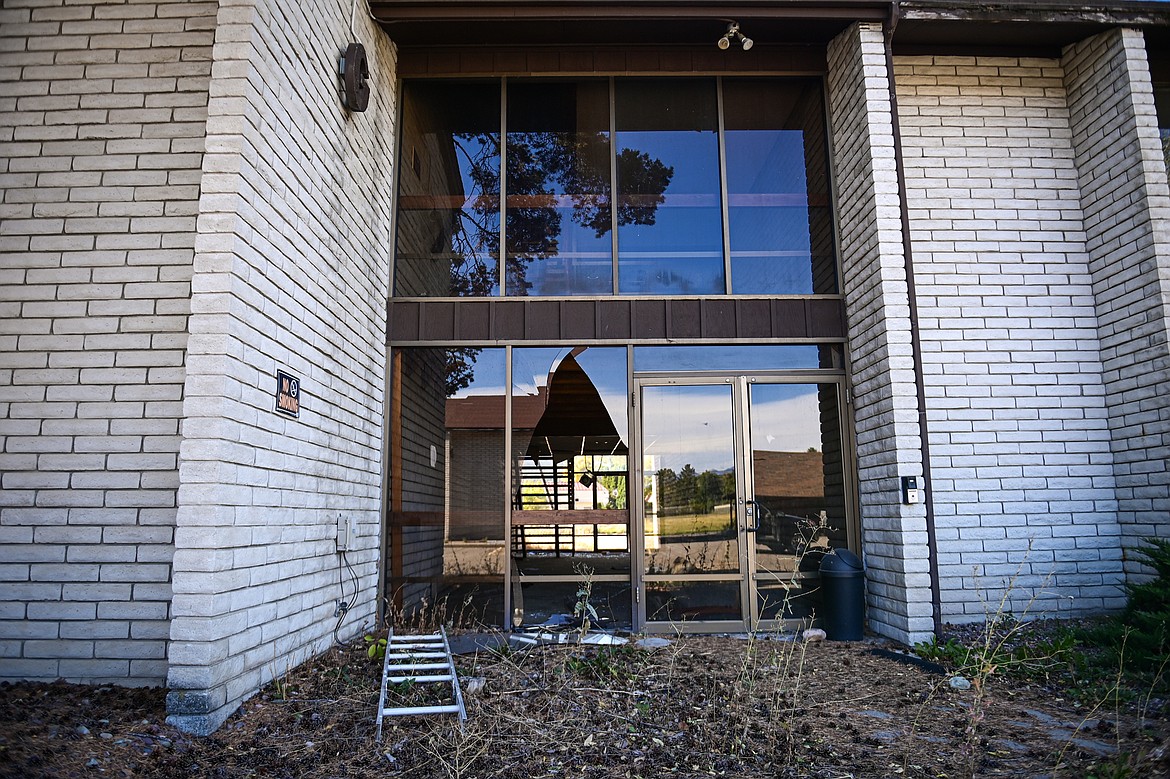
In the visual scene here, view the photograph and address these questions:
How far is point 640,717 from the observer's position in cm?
366

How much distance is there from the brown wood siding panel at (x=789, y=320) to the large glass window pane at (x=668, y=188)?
1.75ft

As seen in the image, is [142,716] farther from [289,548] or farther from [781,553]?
[781,553]

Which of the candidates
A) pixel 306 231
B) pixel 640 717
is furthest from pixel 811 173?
pixel 640 717

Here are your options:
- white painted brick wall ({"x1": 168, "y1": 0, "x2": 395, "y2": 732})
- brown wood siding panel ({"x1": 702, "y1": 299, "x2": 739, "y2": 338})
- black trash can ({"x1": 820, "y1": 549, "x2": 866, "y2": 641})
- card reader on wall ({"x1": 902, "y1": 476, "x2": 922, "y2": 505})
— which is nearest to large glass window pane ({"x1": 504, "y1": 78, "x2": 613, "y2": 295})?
brown wood siding panel ({"x1": 702, "y1": 299, "x2": 739, "y2": 338})

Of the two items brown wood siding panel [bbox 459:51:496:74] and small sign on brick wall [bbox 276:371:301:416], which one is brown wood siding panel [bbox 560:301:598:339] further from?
small sign on brick wall [bbox 276:371:301:416]

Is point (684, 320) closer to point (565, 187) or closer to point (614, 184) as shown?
point (614, 184)

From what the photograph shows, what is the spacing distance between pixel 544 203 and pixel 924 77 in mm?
3576

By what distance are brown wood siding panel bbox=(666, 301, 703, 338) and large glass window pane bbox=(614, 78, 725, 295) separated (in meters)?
0.14

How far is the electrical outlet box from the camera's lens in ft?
16.8

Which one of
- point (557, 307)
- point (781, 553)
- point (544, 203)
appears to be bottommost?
point (781, 553)

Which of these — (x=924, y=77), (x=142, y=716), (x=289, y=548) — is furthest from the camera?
(x=924, y=77)

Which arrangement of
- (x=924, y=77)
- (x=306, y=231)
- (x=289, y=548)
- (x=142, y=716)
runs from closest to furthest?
(x=142, y=716) → (x=289, y=548) → (x=306, y=231) → (x=924, y=77)

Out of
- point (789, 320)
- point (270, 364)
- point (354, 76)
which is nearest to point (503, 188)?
point (354, 76)

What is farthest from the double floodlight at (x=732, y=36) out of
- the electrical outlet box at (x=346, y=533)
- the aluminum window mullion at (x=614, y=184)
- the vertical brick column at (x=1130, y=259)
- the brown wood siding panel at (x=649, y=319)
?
the electrical outlet box at (x=346, y=533)
